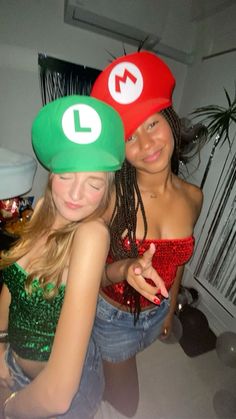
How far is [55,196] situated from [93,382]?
0.61m

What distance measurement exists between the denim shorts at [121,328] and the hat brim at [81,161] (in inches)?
30.3

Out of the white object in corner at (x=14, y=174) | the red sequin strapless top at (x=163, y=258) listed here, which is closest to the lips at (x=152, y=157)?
the red sequin strapless top at (x=163, y=258)

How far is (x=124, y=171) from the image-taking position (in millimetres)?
1155

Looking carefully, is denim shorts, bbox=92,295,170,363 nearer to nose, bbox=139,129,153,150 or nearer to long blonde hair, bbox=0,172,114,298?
long blonde hair, bbox=0,172,114,298

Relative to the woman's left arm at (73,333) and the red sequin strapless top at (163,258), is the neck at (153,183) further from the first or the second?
the woman's left arm at (73,333)

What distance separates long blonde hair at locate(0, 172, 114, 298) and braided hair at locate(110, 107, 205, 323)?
31 cm

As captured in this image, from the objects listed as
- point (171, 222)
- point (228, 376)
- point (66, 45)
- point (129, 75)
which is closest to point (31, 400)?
point (171, 222)

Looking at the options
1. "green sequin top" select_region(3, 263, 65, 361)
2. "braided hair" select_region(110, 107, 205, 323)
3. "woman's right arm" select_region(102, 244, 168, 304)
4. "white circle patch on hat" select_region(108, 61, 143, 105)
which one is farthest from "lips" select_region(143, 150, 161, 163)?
"green sequin top" select_region(3, 263, 65, 361)

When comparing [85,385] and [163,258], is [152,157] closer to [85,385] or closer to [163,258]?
[163,258]

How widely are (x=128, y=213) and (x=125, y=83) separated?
1.71 feet

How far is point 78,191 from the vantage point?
→ 693 millimetres

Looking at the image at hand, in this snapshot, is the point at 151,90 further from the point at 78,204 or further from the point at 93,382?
the point at 93,382

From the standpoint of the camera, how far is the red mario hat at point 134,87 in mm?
843

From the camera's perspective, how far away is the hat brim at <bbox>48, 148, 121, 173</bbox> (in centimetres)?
65
